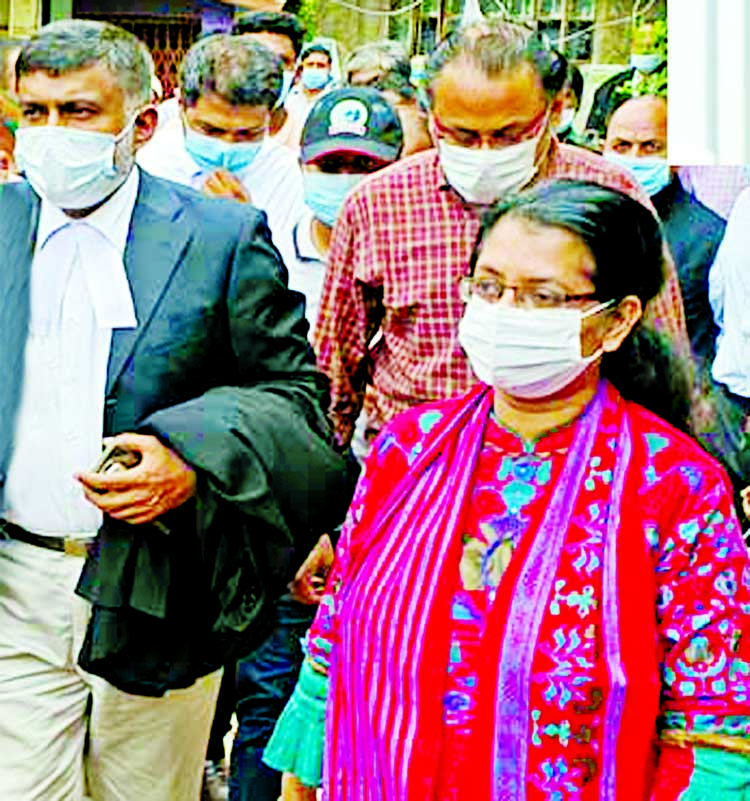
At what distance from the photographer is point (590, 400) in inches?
124

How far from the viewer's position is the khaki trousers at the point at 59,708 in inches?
152

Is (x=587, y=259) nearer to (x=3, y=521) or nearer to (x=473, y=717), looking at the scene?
(x=473, y=717)

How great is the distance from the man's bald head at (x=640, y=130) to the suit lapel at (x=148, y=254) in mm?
2583

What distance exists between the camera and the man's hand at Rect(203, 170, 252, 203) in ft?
19.0

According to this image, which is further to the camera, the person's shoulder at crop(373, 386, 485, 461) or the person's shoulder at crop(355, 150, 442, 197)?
the person's shoulder at crop(355, 150, 442, 197)

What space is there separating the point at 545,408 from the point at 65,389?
114 cm

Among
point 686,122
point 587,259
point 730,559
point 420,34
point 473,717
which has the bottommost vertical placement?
point 420,34

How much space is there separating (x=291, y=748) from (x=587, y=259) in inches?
39.7

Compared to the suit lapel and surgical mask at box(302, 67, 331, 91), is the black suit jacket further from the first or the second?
surgical mask at box(302, 67, 331, 91)

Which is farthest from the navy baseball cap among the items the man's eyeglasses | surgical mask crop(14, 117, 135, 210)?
the man's eyeglasses

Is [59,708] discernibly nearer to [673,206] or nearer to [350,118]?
[350,118]

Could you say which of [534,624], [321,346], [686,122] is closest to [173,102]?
[321,346]

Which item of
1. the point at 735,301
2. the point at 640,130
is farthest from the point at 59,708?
the point at 640,130

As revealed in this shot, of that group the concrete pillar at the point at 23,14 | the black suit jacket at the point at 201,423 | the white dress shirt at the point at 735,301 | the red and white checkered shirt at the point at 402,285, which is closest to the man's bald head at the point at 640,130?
the white dress shirt at the point at 735,301
